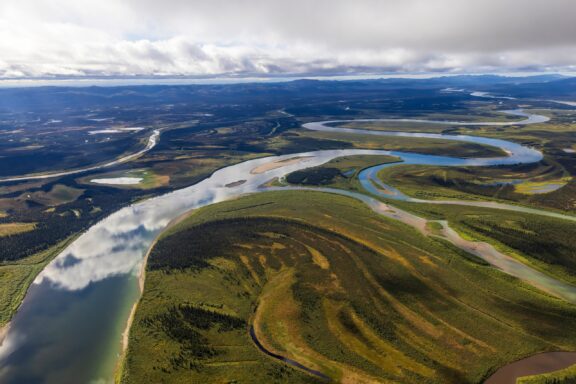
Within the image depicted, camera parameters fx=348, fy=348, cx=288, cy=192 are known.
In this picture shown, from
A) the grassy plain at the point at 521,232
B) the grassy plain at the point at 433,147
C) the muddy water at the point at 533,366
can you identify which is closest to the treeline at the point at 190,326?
the muddy water at the point at 533,366

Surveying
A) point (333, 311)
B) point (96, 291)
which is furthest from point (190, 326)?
point (96, 291)

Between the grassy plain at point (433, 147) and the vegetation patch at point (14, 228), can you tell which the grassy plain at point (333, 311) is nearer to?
the vegetation patch at point (14, 228)

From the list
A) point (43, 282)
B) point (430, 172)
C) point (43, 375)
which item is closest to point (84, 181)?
point (43, 282)

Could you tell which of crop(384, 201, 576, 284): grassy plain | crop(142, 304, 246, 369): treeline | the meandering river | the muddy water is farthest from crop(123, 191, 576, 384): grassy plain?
crop(384, 201, 576, 284): grassy plain

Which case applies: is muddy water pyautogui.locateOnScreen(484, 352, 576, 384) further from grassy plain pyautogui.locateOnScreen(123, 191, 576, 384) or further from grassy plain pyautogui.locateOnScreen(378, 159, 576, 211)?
grassy plain pyautogui.locateOnScreen(378, 159, 576, 211)

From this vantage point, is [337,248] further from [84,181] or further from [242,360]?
[84,181]

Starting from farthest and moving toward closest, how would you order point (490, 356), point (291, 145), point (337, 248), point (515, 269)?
1. point (291, 145)
2. point (337, 248)
3. point (515, 269)
4. point (490, 356)
